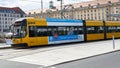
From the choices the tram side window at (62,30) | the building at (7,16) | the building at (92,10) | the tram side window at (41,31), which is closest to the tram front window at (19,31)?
the tram side window at (41,31)

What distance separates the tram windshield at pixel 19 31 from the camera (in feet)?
85.3

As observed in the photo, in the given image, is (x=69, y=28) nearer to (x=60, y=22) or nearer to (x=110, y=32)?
(x=60, y=22)

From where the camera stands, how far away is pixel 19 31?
26.5m

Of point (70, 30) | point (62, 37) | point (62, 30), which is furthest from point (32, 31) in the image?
point (70, 30)

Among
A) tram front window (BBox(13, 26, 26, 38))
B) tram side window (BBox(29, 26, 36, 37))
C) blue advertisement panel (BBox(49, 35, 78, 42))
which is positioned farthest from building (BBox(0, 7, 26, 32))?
tram side window (BBox(29, 26, 36, 37))

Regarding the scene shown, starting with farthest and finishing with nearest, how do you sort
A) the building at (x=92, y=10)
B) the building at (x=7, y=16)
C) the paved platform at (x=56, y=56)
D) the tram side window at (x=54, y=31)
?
1. the building at (x=92, y=10)
2. the building at (x=7, y=16)
3. the tram side window at (x=54, y=31)
4. the paved platform at (x=56, y=56)

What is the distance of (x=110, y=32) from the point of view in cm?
4000

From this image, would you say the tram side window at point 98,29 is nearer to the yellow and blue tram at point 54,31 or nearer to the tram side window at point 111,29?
the yellow and blue tram at point 54,31

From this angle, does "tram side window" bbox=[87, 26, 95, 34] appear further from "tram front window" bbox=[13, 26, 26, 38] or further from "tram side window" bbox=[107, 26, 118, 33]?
"tram front window" bbox=[13, 26, 26, 38]

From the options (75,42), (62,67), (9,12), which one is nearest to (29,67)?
(62,67)

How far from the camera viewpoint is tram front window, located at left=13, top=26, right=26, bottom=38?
85.3 ft

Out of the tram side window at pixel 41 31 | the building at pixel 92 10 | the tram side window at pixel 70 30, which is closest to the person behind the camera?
the tram side window at pixel 41 31

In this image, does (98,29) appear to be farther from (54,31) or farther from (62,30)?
(54,31)

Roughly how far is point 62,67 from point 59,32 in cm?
1673
